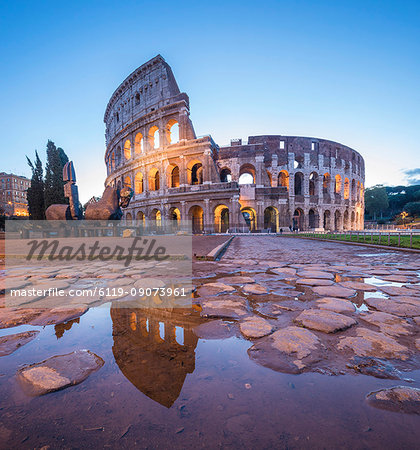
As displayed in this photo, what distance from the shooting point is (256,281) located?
9.92 ft

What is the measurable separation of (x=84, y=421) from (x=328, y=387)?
1.06 m

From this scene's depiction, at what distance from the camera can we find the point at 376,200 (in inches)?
2046

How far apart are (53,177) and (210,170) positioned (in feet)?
58.4

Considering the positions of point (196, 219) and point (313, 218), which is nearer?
point (196, 219)

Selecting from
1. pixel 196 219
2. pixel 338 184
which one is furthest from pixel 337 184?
pixel 196 219

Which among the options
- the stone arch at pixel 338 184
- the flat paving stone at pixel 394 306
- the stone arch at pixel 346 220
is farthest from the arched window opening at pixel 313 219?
the flat paving stone at pixel 394 306

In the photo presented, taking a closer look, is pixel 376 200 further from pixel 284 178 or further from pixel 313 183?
pixel 284 178

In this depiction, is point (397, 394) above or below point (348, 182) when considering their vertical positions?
below

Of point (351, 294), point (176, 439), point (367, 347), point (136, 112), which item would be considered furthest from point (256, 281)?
point (136, 112)

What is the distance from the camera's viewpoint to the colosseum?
22.4 metres

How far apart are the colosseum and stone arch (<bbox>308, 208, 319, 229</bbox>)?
0.40ft

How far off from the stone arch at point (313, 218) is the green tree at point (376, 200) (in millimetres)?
36114

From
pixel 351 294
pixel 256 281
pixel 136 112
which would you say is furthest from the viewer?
pixel 136 112

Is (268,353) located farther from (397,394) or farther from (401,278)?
(401,278)
